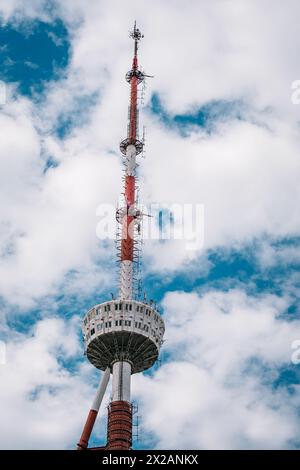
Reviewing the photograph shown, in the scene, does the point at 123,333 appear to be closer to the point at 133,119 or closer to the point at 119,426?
the point at 119,426

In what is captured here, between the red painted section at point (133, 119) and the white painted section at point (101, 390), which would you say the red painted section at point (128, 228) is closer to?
the red painted section at point (133, 119)

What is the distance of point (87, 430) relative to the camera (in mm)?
123188

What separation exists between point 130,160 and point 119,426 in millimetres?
54509

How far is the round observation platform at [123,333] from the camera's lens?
126 metres

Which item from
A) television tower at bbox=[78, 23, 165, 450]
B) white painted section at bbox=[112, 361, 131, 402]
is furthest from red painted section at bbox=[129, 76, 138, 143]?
white painted section at bbox=[112, 361, 131, 402]

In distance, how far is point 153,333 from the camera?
128250mm

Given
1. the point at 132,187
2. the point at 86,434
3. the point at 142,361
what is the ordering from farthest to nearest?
the point at 132,187 < the point at 142,361 < the point at 86,434

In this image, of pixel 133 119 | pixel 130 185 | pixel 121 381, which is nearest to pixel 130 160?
pixel 130 185

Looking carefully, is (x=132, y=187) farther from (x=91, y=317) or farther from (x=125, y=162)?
(x=91, y=317)
